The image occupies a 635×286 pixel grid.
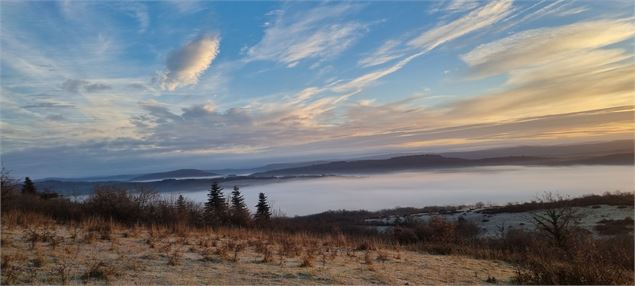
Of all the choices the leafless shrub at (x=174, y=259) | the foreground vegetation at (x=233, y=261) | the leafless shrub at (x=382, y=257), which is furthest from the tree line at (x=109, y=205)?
A: the leafless shrub at (x=382, y=257)

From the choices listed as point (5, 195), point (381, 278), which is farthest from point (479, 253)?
point (5, 195)

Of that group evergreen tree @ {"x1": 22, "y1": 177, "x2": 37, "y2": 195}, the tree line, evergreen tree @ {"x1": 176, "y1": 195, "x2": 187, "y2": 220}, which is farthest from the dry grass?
evergreen tree @ {"x1": 22, "y1": 177, "x2": 37, "y2": 195}

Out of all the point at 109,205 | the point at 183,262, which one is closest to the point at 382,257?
the point at 183,262

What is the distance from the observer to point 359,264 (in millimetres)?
10984

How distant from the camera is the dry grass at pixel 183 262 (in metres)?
7.50

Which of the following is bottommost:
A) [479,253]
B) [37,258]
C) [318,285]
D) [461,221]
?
[461,221]

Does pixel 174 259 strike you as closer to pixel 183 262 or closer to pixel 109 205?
pixel 183 262

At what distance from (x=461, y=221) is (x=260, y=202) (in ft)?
84.6

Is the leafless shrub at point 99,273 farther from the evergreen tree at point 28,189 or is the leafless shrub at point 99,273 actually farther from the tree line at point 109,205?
the evergreen tree at point 28,189

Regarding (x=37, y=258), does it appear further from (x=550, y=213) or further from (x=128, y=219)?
(x=550, y=213)

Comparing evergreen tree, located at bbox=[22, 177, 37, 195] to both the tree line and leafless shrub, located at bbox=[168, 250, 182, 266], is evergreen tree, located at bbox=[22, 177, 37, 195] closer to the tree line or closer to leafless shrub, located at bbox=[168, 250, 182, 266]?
the tree line

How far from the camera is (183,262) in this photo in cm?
923

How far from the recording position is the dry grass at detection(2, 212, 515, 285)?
7500 mm

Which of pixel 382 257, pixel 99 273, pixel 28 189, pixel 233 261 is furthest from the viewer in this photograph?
pixel 28 189
